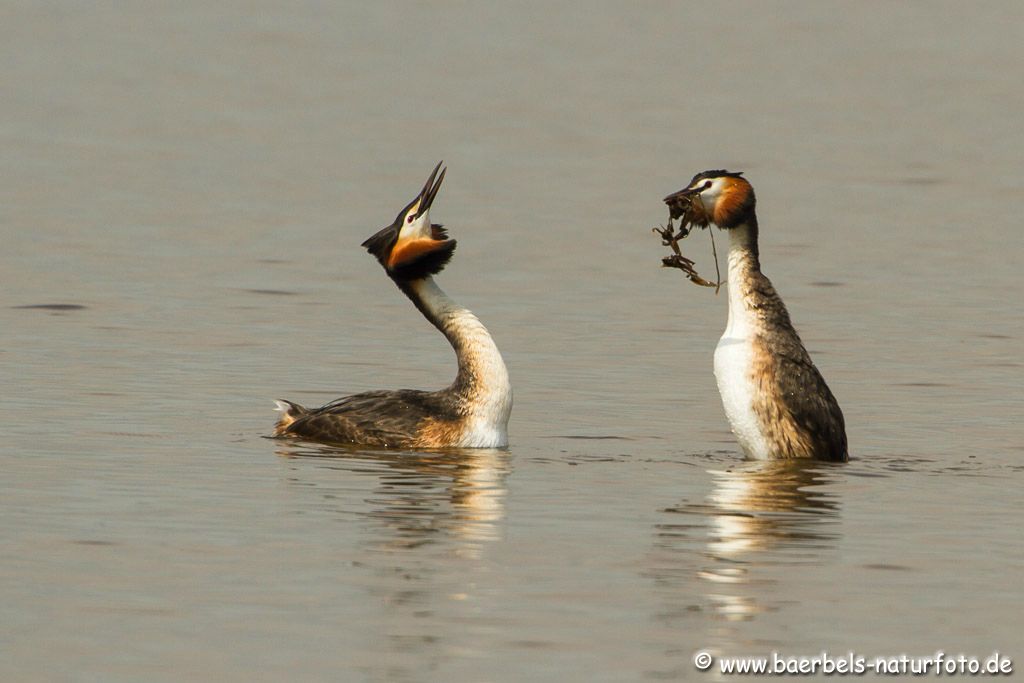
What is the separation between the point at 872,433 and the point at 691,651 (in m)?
7.66

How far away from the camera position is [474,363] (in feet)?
51.4

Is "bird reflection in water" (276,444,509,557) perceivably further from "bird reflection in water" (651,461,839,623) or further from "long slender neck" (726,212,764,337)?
"long slender neck" (726,212,764,337)

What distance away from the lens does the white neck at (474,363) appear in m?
15.5

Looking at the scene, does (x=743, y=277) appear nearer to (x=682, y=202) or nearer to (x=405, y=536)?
(x=682, y=202)

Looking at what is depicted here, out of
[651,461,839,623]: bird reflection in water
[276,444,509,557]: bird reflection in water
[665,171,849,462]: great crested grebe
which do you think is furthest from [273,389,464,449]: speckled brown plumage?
[651,461,839,623]: bird reflection in water

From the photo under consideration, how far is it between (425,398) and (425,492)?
2441 millimetres

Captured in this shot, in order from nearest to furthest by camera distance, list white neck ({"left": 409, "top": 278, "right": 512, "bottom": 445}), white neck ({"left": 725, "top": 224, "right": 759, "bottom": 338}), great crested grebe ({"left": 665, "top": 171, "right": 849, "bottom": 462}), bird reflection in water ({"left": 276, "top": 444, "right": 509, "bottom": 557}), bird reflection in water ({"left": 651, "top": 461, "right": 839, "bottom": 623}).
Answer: bird reflection in water ({"left": 651, "top": 461, "right": 839, "bottom": 623})
bird reflection in water ({"left": 276, "top": 444, "right": 509, "bottom": 557})
great crested grebe ({"left": 665, "top": 171, "right": 849, "bottom": 462})
white neck ({"left": 725, "top": 224, "right": 759, "bottom": 338})
white neck ({"left": 409, "top": 278, "right": 512, "bottom": 445})

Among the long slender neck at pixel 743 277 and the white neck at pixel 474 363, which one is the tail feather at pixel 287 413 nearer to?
the white neck at pixel 474 363

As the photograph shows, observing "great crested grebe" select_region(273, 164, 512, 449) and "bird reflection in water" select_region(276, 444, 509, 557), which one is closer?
"bird reflection in water" select_region(276, 444, 509, 557)

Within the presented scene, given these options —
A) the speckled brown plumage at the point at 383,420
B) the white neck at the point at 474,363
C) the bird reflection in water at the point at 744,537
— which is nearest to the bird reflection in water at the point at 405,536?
the speckled brown plumage at the point at 383,420

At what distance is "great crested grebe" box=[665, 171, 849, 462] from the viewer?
584 inches

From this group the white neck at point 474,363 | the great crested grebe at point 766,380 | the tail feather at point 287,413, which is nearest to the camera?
the great crested grebe at point 766,380

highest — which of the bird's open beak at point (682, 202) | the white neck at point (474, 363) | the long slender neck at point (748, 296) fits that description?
the bird's open beak at point (682, 202)

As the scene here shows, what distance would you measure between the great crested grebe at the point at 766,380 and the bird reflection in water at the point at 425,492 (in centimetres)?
158
